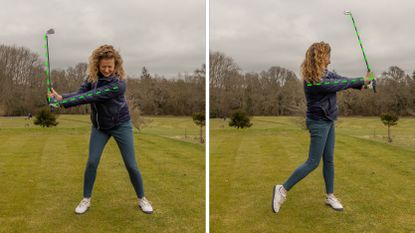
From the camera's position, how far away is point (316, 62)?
2791 mm

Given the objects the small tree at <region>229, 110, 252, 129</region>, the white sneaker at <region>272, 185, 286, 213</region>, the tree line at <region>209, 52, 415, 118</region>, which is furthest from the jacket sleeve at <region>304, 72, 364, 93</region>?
the small tree at <region>229, 110, 252, 129</region>

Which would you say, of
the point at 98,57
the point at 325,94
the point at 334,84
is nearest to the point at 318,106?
the point at 325,94

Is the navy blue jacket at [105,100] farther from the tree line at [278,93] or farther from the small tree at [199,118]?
the tree line at [278,93]

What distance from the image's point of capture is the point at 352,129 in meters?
5.28

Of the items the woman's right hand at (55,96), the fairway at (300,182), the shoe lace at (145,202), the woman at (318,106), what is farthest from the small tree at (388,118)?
the woman's right hand at (55,96)

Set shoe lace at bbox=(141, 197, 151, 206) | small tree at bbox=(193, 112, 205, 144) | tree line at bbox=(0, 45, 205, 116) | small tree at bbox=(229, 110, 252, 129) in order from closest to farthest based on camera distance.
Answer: shoe lace at bbox=(141, 197, 151, 206)
tree line at bbox=(0, 45, 205, 116)
small tree at bbox=(193, 112, 205, 144)
small tree at bbox=(229, 110, 252, 129)

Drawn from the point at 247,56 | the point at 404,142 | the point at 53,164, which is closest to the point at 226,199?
the point at 53,164

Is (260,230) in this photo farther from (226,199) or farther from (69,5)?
(69,5)

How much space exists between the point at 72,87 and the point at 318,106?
2394mm

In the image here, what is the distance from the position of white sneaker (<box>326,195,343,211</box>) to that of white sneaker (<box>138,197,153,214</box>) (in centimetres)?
144

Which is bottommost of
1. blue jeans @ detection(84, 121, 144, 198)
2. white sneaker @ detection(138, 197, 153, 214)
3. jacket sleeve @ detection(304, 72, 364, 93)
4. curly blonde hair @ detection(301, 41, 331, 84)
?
white sneaker @ detection(138, 197, 153, 214)

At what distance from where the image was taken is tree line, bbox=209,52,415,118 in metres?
4.34

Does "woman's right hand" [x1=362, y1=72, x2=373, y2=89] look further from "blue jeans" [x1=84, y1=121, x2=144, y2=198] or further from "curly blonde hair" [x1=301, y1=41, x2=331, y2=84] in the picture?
"blue jeans" [x1=84, y1=121, x2=144, y2=198]

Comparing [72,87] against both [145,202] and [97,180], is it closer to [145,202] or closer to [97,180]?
[97,180]
